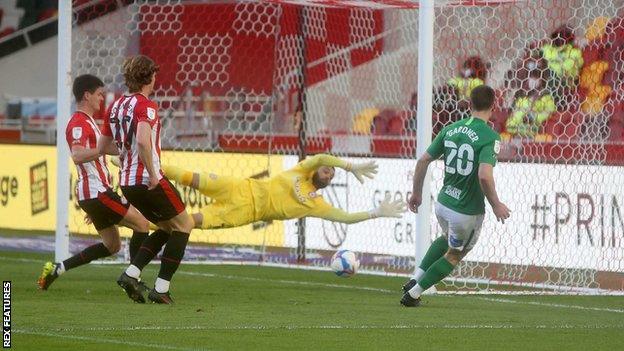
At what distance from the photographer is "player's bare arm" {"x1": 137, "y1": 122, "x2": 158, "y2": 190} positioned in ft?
35.6

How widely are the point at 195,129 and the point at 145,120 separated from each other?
10231 millimetres

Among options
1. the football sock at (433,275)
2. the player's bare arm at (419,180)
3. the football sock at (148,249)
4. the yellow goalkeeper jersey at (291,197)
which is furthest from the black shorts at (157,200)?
the yellow goalkeeper jersey at (291,197)

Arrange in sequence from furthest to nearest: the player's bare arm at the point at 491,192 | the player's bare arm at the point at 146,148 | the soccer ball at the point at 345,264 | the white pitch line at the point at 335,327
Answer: the soccer ball at the point at 345,264
the player's bare arm at the point at 146,148
the player's bare arm at the point at 491,192
the white pitch line at the point at 335,327

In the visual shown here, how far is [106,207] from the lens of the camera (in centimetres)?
1226

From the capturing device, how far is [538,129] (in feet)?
51.3

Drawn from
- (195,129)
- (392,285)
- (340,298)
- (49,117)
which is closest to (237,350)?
(340,298)

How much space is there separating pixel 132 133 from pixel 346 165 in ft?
9.47

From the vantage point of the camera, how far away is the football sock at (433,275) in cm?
1134

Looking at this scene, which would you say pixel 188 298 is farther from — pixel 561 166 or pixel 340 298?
pixel 561 166

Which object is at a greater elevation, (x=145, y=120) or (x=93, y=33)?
(x=93, y=33)

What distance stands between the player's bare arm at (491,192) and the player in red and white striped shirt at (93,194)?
3.06 meters

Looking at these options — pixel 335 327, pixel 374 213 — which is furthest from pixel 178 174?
pixel 335 327

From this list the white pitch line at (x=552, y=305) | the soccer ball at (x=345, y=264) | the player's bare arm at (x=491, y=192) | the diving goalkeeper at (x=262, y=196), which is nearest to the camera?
the player's bare arm at (x=491, y=192)

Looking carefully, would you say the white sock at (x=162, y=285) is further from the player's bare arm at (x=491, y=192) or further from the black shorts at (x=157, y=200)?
the player's bare arm at (x=491, y=192)
